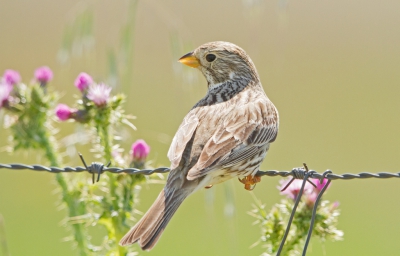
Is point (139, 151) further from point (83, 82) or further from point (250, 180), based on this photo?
point (250, 180)

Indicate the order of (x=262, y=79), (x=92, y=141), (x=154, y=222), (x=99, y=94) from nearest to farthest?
(x=154, y=222)
(x=99, y=94)
(x=92, y=141)
(x=262, y=79)

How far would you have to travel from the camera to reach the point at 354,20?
2412cm

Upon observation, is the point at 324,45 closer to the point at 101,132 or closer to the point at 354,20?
the point at 354,20

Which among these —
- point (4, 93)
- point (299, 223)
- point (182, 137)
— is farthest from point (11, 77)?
point (299, 223)

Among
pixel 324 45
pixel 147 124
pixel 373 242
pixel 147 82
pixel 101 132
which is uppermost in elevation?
pixel 324 45

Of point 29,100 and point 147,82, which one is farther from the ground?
point 147,82

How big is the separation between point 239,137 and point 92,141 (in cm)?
120

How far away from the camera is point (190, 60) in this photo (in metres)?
6.42

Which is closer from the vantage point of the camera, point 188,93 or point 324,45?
point 188,93

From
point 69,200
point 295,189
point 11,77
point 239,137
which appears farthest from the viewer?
point 11,77

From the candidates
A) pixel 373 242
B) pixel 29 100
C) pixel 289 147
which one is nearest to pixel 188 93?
pixel 29 100

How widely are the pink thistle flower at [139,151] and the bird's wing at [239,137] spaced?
59cm

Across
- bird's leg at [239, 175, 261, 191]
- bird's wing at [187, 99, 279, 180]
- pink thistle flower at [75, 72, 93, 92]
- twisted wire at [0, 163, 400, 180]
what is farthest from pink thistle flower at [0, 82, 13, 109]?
bird's leg at [239, 175, 261, 191]

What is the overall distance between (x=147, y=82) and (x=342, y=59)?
573 cm
